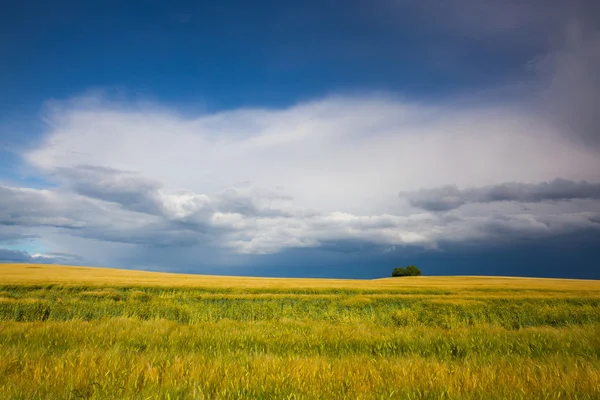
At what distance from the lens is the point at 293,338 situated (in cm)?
881

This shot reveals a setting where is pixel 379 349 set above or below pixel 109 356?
below

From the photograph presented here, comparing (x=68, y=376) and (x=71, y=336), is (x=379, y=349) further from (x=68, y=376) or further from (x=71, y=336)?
(x=71, y=336)

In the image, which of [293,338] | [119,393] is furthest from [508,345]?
[119,393]

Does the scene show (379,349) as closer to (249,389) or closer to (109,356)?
(249,389)

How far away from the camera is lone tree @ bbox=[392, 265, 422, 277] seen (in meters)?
125

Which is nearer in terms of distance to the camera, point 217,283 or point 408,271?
point 217,283

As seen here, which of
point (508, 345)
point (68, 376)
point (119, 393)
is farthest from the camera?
point (508, 345)

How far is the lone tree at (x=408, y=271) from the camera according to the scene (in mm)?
125000

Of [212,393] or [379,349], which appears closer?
[212,393]

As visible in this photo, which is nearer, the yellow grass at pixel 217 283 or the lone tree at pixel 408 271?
the yellow grass at pixel 217 283

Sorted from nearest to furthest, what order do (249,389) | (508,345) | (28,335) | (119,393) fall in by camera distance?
(119,393) < (249,389) < (28,335) < (508,345)

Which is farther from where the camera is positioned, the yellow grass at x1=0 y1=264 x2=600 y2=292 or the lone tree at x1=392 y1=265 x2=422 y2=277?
the lone tree at x1=392 y1=265 x2=422 y2=277

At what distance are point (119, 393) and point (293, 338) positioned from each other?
5518 mm

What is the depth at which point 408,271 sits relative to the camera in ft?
A: 413
